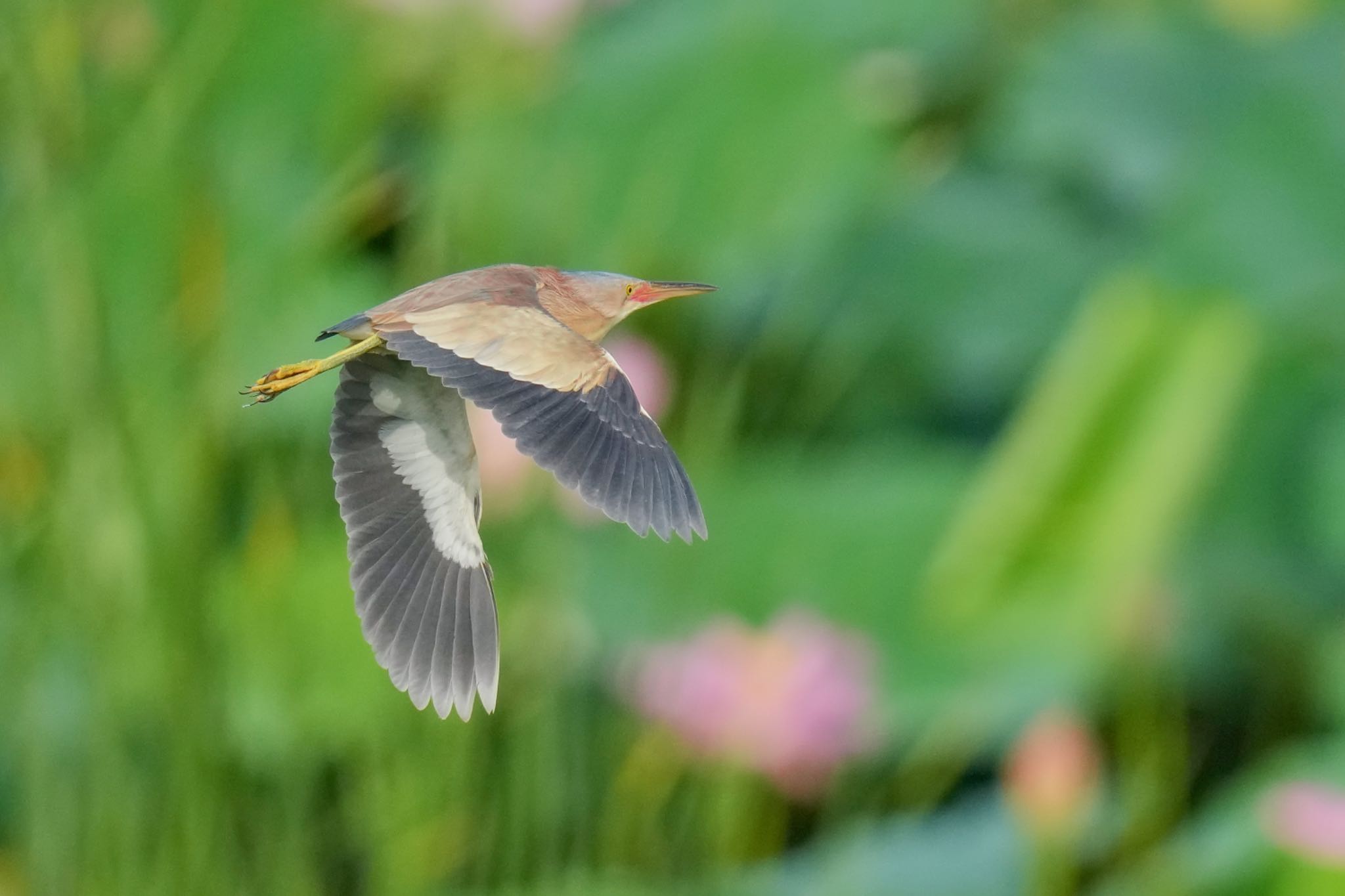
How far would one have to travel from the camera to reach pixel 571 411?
0.82ft

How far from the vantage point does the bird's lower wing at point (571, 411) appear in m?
0.22

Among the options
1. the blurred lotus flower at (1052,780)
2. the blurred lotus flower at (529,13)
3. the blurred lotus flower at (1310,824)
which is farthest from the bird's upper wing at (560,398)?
the blurred lotus flower at (529,13)

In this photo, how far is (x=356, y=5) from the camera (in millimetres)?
1450

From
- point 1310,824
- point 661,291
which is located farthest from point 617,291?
point 1310,824

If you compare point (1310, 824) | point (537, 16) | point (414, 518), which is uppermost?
point (537, 16)

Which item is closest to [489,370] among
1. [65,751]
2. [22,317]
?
[22,317]

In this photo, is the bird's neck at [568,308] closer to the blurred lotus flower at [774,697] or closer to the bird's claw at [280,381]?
the bird's claw at [280,381]

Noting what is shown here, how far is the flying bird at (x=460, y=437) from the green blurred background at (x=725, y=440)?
0.75ft

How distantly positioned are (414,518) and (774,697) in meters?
0.72

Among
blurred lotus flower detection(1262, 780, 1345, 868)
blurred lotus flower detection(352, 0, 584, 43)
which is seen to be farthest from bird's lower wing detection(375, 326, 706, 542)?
blurred lotus flower detection(352, 0, 584, 43)

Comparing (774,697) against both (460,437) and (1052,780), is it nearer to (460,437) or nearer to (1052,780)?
(1052,780)

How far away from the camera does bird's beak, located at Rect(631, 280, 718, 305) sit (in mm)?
298

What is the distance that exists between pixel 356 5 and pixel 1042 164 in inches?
24.9

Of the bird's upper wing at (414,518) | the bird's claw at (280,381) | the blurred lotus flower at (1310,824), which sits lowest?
the blurred lotus flower at (1310,824)
